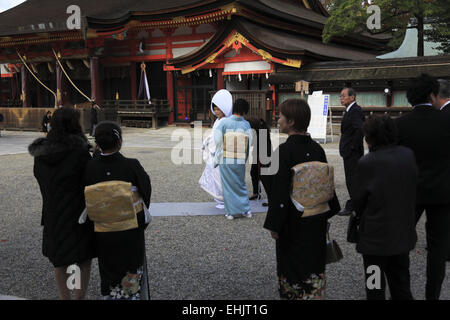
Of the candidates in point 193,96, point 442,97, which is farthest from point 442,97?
point 193,96

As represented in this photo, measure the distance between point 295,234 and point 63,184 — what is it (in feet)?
5.19

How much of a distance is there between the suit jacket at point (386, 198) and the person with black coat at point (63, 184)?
6.06 ft

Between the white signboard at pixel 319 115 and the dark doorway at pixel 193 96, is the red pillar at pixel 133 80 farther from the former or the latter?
the white signboard at pixel 319 115

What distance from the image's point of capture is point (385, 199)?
2484 mm

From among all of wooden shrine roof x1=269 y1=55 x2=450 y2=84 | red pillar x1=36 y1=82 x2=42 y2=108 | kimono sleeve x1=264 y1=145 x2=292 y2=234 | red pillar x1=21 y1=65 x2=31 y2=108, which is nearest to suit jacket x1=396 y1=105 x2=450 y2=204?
kimono sleeve x1=264 y1=145 x2=292 y2=234

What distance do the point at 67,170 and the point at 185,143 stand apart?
1146cm

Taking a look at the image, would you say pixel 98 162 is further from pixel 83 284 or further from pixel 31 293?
pixel 31 293

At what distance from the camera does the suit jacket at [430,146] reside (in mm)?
2994

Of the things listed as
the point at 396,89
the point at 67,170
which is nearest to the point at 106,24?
the point at 396,89

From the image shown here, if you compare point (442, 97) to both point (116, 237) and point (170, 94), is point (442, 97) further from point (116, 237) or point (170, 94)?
point (170, 94)

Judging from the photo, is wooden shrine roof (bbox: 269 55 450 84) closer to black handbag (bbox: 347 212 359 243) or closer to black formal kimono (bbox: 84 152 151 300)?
black handbag (bbox: 347 212 359 243)

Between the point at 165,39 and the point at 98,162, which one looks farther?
the point at 165,39

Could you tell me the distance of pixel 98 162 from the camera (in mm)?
2619

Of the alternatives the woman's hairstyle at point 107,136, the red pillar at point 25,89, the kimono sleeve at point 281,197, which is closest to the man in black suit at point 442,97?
the kimono sleeve at point 281,197
